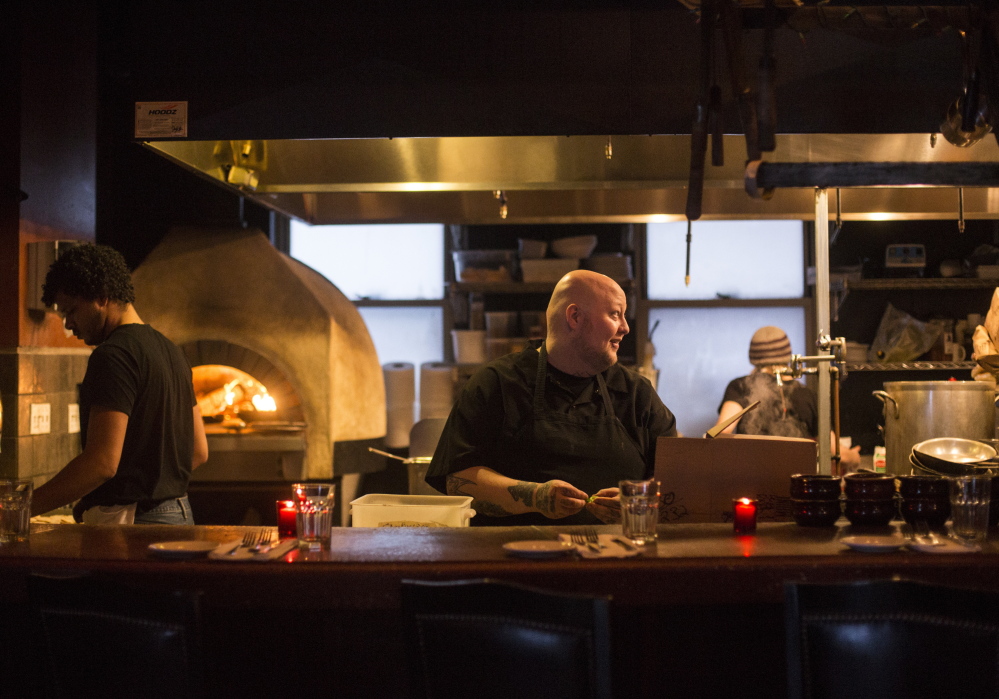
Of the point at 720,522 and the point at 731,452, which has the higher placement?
the point at 731,452

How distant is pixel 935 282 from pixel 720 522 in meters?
3.65

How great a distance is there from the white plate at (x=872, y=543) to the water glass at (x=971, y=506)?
0.14m

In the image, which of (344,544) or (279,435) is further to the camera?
(279,435)

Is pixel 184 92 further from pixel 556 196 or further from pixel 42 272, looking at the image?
pixel 556 196

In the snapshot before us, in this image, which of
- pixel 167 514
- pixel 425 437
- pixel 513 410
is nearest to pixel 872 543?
pixel 513 410

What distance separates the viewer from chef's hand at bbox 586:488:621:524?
7.97ft

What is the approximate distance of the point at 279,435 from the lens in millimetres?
4547

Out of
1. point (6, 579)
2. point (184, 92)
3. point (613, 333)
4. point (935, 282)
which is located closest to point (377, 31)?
point (184, 92)

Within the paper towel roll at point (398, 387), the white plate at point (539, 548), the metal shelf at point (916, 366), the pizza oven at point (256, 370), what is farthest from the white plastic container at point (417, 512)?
the metal shelf at point (916, 366)

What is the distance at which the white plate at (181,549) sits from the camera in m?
1.91

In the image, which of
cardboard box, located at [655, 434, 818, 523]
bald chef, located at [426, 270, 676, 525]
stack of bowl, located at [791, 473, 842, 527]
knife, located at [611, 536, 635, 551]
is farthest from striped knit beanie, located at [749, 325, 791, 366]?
knife, located at [611, 536, 635, 551]

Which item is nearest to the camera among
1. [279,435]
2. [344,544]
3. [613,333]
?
[344,544]

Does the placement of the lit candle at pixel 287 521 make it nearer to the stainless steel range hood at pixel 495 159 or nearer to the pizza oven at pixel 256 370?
the stainless steel range hood at pixel 495 159

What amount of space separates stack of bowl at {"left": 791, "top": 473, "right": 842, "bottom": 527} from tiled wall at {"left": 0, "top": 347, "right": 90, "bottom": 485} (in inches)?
116
